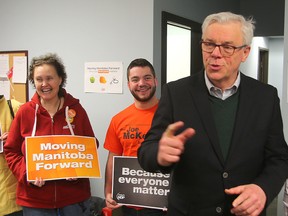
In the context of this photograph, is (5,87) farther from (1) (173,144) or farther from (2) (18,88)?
(1) (173,144)

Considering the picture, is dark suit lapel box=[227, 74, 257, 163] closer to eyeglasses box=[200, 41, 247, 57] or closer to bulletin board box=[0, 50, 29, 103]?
eyeglasses box=[200, 41, 247, 57]

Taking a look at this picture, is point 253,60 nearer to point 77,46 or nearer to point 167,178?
point 77,46

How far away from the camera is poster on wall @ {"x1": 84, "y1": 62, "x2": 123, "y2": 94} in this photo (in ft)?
10.0

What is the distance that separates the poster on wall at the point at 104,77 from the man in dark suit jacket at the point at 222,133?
1.73 m

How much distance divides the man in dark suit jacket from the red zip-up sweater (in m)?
1.01

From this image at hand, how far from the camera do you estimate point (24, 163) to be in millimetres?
2160

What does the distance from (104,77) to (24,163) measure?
1213 mm

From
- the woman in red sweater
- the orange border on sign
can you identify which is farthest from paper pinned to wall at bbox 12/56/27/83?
the orange border on sign

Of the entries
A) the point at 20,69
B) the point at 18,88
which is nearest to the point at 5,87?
the point at 18,88

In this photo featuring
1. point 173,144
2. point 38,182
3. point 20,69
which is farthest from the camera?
point 20,69

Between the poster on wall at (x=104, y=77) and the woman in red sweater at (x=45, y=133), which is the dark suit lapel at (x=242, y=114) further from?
the poster on wall at (x=104, y=77)

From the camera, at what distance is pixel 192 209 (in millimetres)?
1312

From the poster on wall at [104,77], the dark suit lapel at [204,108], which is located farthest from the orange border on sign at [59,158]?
the dark suit lapel at [204,108]

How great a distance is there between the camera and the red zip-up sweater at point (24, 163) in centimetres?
212
